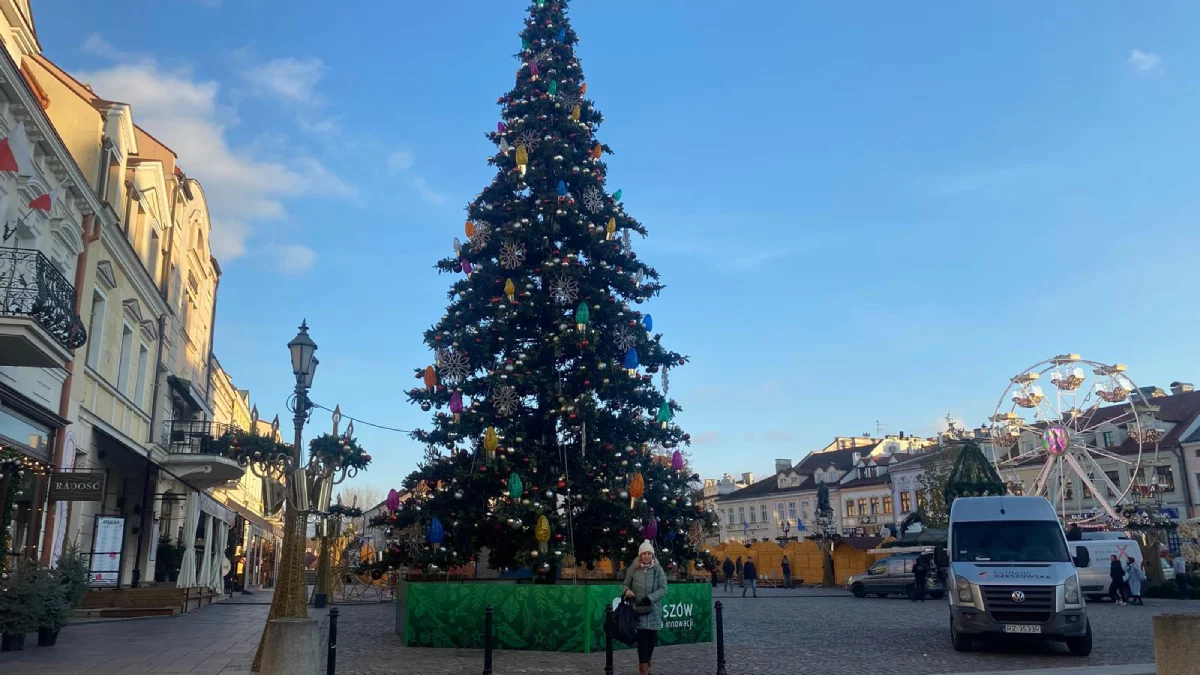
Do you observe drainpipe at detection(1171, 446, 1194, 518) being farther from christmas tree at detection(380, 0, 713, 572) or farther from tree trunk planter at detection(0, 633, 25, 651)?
tree trunk planter at detection(0, 633, 25, 651)

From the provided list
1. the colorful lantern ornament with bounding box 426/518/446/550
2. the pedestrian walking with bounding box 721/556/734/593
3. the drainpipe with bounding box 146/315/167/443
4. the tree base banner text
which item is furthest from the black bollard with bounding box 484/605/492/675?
the pedestrian walking with bounding box 721/556/734/593

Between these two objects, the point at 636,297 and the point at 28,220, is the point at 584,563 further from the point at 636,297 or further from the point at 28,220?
the point at 28,220

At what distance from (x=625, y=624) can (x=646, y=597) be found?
1.37 ft

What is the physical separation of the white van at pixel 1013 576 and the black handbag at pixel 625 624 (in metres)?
6.32

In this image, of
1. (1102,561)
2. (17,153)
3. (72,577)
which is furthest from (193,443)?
(1102,561)

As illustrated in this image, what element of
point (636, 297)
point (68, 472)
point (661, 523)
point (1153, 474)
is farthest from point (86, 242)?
point (1153, 474)

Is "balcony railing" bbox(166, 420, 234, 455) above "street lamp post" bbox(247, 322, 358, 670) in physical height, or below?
above

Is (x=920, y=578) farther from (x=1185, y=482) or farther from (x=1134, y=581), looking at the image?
(x=1185, y=482)

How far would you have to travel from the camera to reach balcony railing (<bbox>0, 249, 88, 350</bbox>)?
45.8ft

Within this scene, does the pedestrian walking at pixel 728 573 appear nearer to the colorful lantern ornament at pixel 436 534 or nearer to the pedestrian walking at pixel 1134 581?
the pedestrian walking at pixel 1134 581

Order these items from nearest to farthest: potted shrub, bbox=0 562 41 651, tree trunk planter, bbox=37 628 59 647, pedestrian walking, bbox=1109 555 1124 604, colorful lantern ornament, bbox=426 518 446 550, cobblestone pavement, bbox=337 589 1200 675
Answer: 1. cobblestone pavement, bbox=337 589 1200 675
2. potted shrub, bbox=0 562 41 651
3. tree trunk planter, bbox=37 628 59 647
4. colorful lantern ornament, bbox=426 518 446 550
5. pedestrian walking, bbox=1109 555 1124 604

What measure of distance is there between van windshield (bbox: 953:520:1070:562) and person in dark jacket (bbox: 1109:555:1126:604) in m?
18.0

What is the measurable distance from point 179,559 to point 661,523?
18.6 m

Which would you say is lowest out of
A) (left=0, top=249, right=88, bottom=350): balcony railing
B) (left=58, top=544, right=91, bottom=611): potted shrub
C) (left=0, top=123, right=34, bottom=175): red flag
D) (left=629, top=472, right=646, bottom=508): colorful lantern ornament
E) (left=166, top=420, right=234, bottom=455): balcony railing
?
(left=58, top=544, right=91, bottom=611): potted shrub
